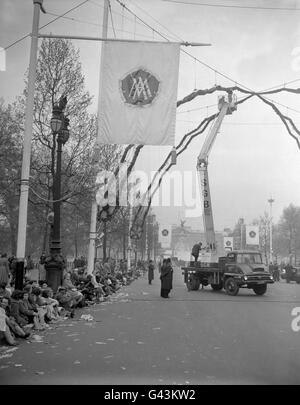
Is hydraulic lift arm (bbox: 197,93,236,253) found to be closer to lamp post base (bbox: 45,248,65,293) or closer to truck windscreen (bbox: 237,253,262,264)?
truck windscreen (bbox: 237,253,262,264)

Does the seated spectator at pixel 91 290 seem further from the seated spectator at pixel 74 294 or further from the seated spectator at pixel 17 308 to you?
the seated spectator at pixel 17 308

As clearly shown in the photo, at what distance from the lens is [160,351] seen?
24.8ft

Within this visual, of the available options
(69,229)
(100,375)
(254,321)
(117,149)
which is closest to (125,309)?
(254,321)

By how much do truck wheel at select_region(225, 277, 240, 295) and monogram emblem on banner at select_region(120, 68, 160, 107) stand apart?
11539 millimetres

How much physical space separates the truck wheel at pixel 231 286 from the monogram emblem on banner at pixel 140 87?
37.9ft

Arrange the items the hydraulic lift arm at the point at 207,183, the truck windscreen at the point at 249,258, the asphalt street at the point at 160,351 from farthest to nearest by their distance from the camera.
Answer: the hydraulic lift arm at the point at 207,183, the truck windscreen at the point at 249,258, the asphalt street at the point at 160,351

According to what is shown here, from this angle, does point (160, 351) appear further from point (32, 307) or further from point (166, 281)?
point (166, 281)

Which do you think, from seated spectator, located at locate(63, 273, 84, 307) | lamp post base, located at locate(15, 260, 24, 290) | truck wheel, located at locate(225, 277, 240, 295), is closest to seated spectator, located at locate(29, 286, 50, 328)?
lamp post base, located at locate(15, 260, 24, 290)

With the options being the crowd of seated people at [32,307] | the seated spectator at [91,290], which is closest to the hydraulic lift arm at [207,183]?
the seated spectator at [91,290]

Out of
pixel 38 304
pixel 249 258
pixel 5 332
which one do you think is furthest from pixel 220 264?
pixel 5 332

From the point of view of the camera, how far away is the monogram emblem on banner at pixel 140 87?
34.2 feet

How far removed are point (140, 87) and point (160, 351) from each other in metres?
5.91
